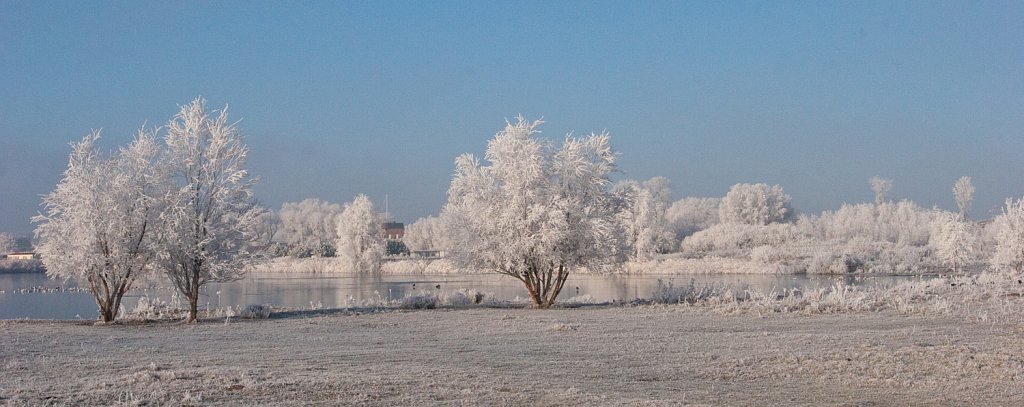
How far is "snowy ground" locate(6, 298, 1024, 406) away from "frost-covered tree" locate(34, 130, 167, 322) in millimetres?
2464

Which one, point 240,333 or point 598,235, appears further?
point 598,235

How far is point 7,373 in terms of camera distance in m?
13.9

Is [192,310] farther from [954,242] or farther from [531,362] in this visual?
[954,242]

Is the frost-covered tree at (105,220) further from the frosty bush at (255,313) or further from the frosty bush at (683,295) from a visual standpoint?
the frosty bush at (683,295)

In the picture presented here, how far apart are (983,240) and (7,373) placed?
78.2 metres

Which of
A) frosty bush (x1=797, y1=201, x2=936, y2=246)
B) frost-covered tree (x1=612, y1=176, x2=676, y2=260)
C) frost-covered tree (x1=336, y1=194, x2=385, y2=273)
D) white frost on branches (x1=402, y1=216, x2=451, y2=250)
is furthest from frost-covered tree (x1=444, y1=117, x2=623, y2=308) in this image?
white frost on branches (x1=402, y1=216, x2=451, y2=250)

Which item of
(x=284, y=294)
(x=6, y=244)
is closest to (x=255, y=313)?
(x=284, y=294)

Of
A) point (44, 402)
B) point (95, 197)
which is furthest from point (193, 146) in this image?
point (44, 402)

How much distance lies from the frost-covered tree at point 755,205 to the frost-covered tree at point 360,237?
170 ft

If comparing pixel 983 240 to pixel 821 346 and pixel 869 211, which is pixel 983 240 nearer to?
pixel 869 211

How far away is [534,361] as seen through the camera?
15.7m

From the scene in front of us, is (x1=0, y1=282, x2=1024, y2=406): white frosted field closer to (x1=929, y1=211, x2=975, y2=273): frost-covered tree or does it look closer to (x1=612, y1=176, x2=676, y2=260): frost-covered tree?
(x1=612, y1=176, x2=676, y2=260): frost-covered tree

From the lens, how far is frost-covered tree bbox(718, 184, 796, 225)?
108 metres

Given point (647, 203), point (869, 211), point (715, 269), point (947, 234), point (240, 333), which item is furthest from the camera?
point (869, 211)
